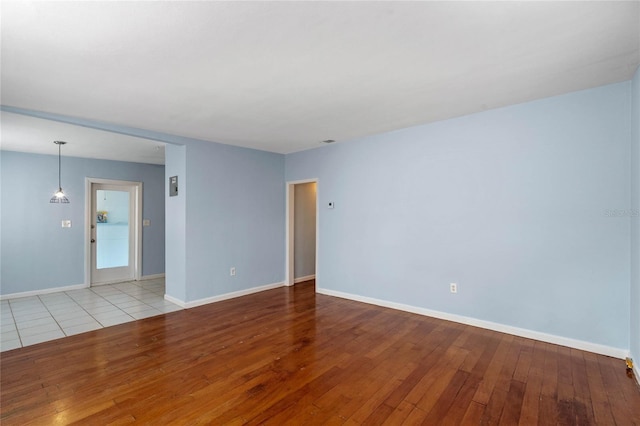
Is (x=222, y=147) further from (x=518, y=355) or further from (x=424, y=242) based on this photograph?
(x=518, y=355)

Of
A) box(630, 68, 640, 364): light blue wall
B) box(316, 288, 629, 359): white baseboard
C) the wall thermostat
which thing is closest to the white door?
the wall thermostat

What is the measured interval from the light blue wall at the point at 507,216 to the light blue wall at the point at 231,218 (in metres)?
1.57

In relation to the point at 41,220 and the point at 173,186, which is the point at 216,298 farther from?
the point at 41,220

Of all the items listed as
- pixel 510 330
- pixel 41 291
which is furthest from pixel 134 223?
pixel 510 330

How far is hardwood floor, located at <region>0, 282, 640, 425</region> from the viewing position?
6.89ft

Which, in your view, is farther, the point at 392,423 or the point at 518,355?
the point at 518,355

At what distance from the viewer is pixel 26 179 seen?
17.4ft

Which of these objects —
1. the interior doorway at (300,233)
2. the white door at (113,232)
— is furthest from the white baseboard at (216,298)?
the white door at (113,232)

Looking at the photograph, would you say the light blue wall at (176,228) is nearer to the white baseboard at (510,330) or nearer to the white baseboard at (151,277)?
the white baseboard at (151,277)

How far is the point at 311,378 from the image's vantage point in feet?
8.37

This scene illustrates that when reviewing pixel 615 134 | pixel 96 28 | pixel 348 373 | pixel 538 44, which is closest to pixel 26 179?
pixel 96 28

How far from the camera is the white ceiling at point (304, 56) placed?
5.81 feet

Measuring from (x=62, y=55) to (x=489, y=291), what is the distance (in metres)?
4.50

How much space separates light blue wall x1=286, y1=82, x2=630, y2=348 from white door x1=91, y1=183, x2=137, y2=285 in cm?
464
